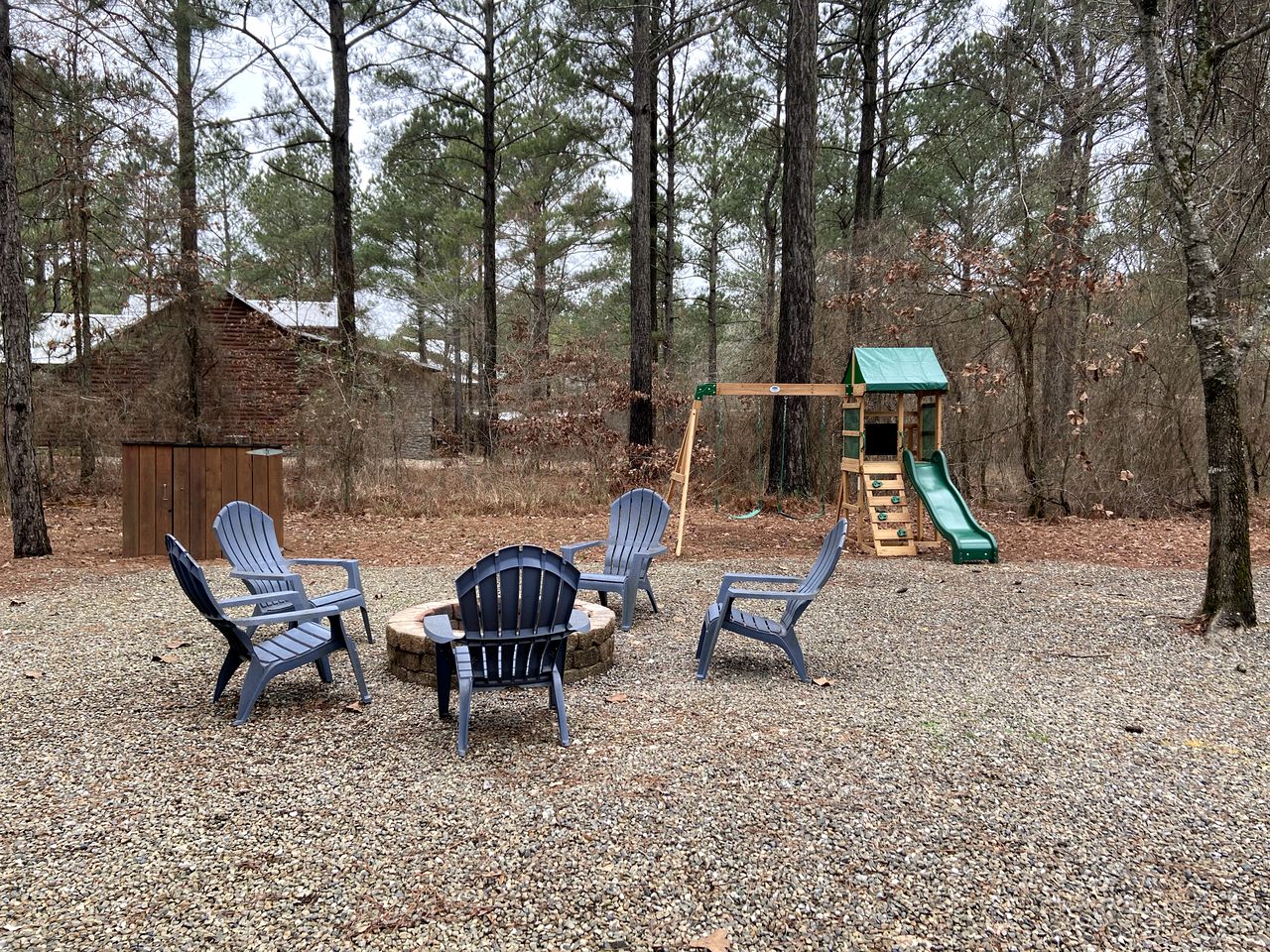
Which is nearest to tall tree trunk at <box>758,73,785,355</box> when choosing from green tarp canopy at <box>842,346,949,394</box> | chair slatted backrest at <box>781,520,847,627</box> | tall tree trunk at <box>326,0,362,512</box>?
green tarp canopy at <box>842,346,949,394</box>

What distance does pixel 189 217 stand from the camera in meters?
12.0

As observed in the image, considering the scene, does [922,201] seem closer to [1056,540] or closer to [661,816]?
[1056,540]

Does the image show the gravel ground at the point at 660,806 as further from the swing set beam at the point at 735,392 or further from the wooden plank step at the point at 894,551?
the swing set beam at the point at 735,392

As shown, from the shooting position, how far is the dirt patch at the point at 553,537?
7699mm

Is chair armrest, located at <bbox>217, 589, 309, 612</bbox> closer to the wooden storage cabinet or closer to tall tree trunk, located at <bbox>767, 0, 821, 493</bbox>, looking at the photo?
the wooden storage cabinet

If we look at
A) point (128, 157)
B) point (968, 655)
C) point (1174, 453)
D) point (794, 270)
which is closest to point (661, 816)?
point (968, 655)

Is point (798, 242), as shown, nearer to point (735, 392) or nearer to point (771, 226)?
point (735, 392)

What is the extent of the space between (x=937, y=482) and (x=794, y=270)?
400 centimetres

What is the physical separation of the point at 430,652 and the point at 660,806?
181 centimetres

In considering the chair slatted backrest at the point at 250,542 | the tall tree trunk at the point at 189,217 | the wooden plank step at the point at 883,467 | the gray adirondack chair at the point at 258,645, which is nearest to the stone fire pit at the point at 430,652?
the gray adirondack chair at the point at 258,645

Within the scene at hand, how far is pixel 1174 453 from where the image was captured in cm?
1108

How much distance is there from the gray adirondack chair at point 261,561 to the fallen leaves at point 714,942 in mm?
2854

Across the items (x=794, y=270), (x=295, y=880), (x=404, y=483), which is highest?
(x=794, y=270)

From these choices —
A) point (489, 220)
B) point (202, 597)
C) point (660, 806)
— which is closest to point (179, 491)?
point (202, 597)
